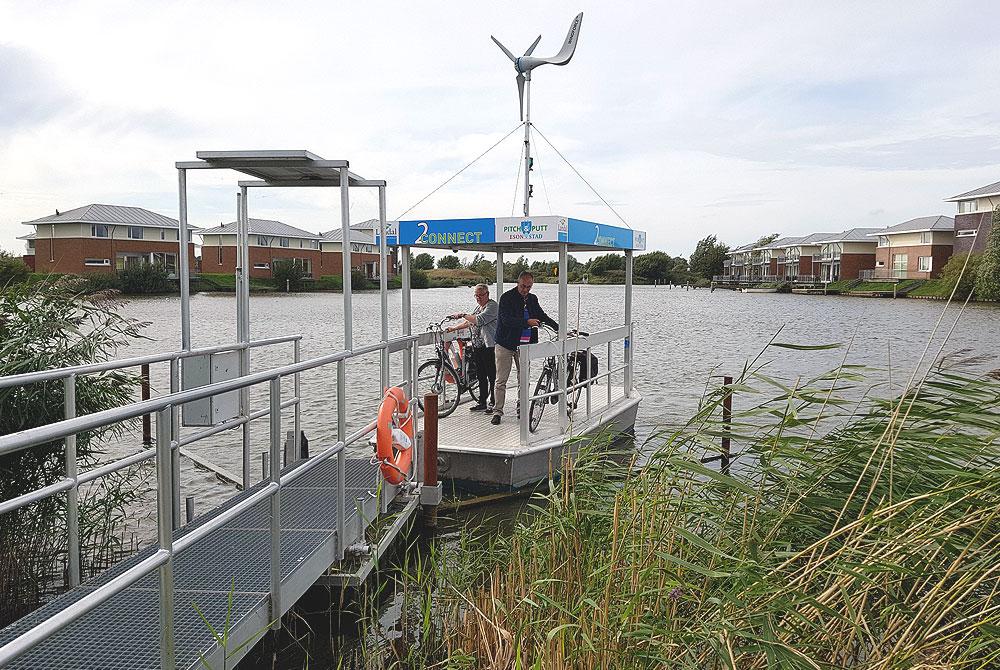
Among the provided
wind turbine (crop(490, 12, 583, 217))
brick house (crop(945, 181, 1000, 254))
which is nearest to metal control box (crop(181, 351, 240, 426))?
wind turbine (crop(490, 12, 583, 217))

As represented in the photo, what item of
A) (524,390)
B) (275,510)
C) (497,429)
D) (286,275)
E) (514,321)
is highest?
(286,275)

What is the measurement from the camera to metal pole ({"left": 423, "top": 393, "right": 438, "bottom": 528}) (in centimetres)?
749

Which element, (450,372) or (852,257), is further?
(852,257)

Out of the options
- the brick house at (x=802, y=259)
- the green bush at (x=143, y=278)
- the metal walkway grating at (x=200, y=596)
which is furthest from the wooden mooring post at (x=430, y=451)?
the brick house at (x=802, y=259)

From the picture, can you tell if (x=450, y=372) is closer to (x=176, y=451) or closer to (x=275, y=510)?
(x=176, y=451)

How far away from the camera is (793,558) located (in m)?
3.06

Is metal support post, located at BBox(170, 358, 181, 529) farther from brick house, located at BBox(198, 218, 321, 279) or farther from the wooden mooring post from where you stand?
brick house, located at BBox(198, 218, 321, 279)

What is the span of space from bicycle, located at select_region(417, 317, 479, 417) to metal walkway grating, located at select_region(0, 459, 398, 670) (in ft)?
13.4

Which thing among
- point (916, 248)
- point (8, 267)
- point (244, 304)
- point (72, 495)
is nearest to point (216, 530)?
point (72, 495)

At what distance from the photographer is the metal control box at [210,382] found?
18.7 ft

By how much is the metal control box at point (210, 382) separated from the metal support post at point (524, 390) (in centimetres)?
296

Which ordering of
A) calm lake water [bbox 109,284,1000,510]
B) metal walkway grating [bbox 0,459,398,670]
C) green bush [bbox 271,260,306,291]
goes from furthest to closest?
green bush [bbox 271,260,306,291]
calm lake water [bbox 109,284,1000,510]
metal walkway grating [bbox 0,459,398,670]

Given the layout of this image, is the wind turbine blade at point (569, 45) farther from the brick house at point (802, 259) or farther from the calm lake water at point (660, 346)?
the brick house at point (802, 259)

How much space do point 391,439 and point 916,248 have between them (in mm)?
82929
